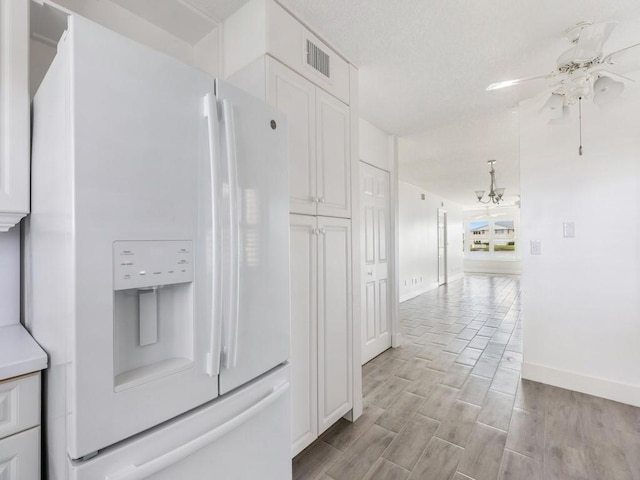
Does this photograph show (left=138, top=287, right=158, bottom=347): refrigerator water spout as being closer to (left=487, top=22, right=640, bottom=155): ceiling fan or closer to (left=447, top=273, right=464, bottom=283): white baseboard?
(left=487, top=22, right=640, bottom=155): ceiling fan

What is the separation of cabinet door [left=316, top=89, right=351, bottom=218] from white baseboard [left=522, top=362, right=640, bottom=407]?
2.34 meters

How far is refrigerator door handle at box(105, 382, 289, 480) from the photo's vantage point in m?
0.77

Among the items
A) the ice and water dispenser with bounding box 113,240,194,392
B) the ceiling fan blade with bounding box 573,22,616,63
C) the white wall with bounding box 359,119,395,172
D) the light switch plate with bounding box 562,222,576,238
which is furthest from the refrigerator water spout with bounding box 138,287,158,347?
the light switch plate with bounding box 562,222,576,238

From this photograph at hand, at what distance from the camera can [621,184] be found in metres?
2.41

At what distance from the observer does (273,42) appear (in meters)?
1.60

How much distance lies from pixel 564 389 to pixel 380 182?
265cm

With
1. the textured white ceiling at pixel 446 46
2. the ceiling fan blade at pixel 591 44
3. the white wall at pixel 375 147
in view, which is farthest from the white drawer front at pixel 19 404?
the white wall at pixel 375 147

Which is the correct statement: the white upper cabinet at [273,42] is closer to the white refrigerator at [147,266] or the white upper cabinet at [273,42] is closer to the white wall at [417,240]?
the white refrigerator at [147,266]

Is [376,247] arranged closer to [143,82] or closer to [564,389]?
[564,389]

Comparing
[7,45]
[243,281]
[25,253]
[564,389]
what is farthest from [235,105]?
[564,389]

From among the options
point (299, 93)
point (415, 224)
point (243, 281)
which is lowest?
point (243, 281)

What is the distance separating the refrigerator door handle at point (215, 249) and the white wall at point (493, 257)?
1188 centimetres

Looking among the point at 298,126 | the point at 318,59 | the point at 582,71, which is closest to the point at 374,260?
the point at 298,126

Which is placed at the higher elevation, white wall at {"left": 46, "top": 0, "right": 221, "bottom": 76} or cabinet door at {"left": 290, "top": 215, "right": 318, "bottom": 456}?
white wall at {"left": 46, "top": 0, "right": 221, "bottom": 76}
